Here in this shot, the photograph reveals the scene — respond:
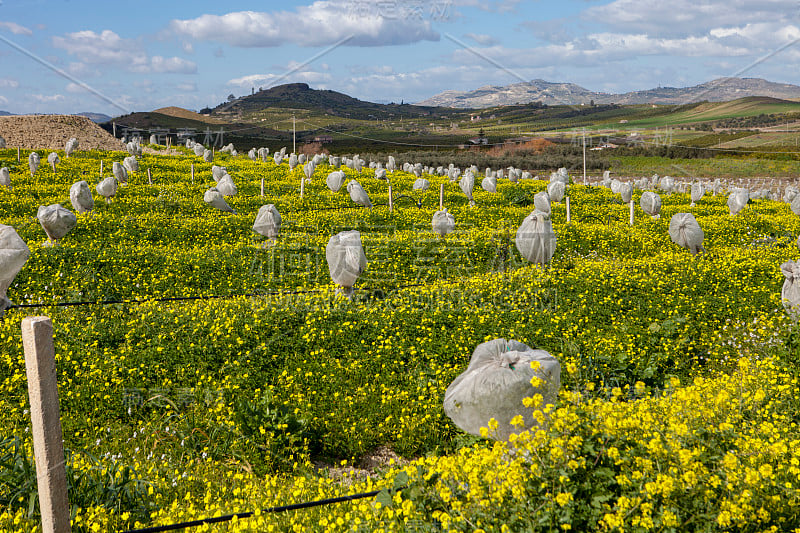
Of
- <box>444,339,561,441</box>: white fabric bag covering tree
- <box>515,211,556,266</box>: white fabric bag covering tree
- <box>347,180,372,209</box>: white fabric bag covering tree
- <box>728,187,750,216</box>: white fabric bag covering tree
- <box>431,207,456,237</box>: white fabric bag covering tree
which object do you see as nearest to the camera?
<box>444,339,561,441</box>: white fabric bag covering tree

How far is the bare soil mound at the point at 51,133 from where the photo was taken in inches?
2041

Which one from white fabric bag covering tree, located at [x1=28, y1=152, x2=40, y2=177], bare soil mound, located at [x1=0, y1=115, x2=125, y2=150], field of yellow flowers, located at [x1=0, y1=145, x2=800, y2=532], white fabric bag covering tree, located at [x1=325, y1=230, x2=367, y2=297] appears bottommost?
field of yellow flowers, located at [x1=0, y1=145, x2=800, y2=532]

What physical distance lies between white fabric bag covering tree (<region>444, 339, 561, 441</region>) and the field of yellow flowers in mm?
810

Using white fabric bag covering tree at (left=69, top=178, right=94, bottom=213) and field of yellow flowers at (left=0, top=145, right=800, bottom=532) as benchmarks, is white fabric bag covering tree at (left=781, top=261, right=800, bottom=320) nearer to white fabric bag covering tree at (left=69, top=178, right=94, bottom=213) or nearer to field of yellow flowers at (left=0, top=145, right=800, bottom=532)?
field of yellow flowers at (left=0, top=145, right=800, bottom=532)

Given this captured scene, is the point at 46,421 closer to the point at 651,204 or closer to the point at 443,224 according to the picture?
the point at 443,224

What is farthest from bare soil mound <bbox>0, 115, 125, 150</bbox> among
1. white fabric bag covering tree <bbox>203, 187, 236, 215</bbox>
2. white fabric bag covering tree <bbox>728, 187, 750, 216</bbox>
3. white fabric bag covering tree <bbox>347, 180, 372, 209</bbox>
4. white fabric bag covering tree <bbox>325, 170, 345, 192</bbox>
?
white fabric bag covering tree <bbox>728, 187, 750, 216</bbox>

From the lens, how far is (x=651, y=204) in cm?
2675

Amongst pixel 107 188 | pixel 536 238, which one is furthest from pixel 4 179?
pixel 536 238

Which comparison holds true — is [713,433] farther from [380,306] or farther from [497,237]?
[497,237]

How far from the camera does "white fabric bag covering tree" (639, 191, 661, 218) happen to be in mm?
26672

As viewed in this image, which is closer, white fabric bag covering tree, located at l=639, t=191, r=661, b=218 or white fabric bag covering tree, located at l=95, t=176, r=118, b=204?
white fabric bag covering tree, located at l=95, t=176, r=118, b=204

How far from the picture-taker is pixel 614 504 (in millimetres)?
4637

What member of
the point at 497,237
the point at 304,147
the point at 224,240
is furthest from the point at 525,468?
the point at 304,147

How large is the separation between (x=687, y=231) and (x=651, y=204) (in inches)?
352
